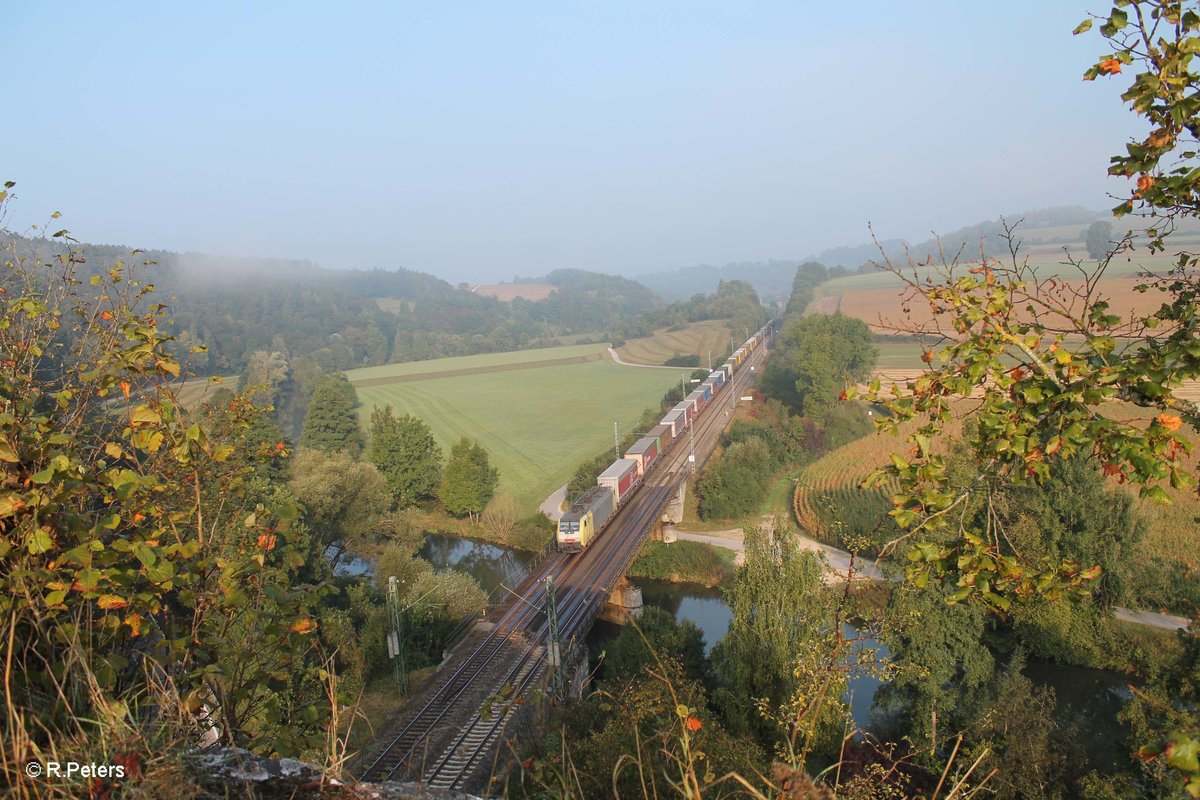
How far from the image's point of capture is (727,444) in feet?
159

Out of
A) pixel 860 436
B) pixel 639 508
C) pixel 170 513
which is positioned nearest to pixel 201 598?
pixel 170 513

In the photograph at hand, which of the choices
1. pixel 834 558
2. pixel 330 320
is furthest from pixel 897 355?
pixel 330 320

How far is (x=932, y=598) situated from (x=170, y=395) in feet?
62.8

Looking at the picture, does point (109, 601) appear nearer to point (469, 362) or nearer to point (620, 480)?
point (620, 480)

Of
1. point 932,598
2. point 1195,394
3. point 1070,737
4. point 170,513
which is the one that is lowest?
point 1070,737

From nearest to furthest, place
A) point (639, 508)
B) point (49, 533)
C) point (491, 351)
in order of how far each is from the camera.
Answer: point (49, 533) < point (639, 508) < point (491, 351)

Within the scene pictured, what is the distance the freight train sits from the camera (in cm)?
2950

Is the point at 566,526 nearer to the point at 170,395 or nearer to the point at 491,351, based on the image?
the point at 170,395

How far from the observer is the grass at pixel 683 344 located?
306ft

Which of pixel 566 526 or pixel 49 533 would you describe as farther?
pixel 566 526

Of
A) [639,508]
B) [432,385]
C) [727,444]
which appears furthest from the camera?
[432,385]

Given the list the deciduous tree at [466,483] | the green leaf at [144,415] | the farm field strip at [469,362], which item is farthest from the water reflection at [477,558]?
the farm field strip at [469,362]

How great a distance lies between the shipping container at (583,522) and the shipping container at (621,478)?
1.61 metres

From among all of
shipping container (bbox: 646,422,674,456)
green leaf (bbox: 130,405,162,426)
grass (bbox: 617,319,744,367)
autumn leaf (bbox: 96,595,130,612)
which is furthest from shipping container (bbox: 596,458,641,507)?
grass (bbox: 617,319,744,367)
